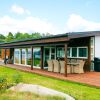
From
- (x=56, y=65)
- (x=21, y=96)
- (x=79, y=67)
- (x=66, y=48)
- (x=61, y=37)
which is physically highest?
(x=61, y=37)

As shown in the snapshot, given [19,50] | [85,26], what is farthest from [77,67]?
[85,26]

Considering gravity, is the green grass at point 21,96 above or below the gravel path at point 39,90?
below

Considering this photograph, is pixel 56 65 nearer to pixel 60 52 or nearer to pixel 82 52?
pixel 82 52

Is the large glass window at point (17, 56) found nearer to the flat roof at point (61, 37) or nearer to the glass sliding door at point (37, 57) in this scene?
the glass sliding door at point (37, 57)

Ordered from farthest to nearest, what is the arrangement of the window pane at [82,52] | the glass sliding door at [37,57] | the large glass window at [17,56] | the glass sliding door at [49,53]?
the large glass window at [17,56] → the glass sliding door at [37,57] → the glass sliding door at [49,53] → the window pane at [82,52]

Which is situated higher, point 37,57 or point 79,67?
point 37,57

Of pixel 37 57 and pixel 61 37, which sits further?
pixel 37 57

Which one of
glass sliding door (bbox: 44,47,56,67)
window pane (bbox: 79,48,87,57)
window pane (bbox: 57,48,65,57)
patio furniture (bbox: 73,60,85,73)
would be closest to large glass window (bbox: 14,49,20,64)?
glass sliding door (bbox: 44,47,56,67)

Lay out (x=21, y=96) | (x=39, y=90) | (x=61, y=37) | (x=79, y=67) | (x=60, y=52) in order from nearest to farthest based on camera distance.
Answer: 1. (x=21, y=96)
2. (x=39, y=90)
3. (x=61, y=37)
4. (x=79, y=67)
5. (x=60, y=52)

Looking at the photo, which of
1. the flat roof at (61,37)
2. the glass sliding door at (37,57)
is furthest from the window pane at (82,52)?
the glass sliding door at (37,57)

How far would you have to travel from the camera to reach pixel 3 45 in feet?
89.6

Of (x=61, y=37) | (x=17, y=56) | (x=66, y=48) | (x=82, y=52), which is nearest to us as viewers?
(x=66, y=48)

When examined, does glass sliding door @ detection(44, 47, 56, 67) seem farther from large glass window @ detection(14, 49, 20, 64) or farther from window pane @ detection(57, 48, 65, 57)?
large glass window @ detection(14, 49, 20, 64)

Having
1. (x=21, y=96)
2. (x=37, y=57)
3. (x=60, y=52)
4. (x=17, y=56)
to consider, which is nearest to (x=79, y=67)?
(x=60, y=52)
